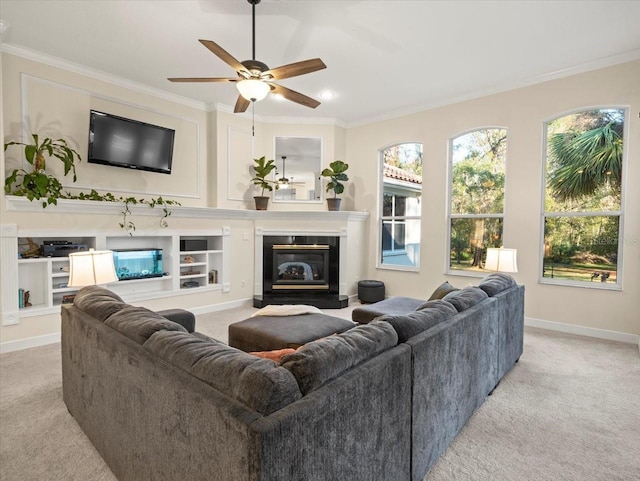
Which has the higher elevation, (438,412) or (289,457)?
(289,457)

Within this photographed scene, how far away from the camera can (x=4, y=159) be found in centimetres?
367

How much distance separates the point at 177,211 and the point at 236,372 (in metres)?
4.17

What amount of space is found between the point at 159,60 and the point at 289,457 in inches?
174

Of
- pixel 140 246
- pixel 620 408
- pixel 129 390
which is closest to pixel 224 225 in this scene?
pixel 140 246

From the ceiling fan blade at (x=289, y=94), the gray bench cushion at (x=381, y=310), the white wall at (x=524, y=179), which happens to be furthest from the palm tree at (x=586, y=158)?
the ceiling fan blade at (x=289, y=94)

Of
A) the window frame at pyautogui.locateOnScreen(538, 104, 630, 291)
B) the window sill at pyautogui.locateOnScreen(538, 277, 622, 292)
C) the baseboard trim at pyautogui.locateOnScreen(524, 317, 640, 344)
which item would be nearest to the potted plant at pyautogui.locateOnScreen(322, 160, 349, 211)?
the window frame at pyautogui.locateOnScreen(538, 104, 630, 291)

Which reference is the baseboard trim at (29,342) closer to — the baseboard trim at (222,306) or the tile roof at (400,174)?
the baseboard trim at (222,306)

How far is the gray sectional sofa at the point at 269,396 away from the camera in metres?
1.08

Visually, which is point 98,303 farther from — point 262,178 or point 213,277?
point 262,178

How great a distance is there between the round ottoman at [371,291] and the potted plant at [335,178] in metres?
1.36

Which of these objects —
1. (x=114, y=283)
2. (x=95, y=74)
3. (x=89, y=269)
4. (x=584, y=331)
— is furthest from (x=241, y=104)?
(x=584, y=331)

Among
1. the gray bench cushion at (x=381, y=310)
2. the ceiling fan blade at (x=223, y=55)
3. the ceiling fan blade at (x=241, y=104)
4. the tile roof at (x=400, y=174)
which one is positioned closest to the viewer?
the ceiling fan blade at (x=223, y=55)

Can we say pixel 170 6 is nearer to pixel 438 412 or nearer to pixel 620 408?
pixel 438 412

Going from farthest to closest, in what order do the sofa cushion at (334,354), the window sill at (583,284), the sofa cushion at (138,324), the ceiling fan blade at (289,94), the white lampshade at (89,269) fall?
the window sill at (583,284) < the ceiling fan blade at (289,94) < the white lampshade at (89,269) < the sofa cushion at (138,324) < the sofa cushion at (334,354)
